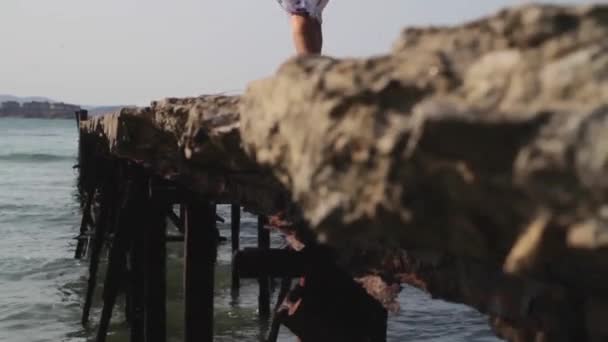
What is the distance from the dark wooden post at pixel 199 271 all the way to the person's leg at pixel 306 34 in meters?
1.17

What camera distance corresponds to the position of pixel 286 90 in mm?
1655

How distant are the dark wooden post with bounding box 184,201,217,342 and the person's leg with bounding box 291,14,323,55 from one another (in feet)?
3.85

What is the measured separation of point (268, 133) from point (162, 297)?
14.7 ft

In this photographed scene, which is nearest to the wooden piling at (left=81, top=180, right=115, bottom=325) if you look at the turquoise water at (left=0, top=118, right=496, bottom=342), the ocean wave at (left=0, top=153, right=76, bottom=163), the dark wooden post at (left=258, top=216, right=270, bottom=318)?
the turquoise water at (left=0, top=118, right=496, bottom=342)


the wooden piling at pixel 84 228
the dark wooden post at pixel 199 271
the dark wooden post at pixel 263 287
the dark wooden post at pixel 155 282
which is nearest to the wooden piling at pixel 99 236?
the dark wooden post at pixel 263 287

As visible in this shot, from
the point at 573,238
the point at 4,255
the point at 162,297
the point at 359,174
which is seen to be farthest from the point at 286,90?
the point at 4,255

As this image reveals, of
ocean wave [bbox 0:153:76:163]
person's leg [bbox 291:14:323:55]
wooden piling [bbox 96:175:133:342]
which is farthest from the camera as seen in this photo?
ocean wave [bbox 0:153:76:163]

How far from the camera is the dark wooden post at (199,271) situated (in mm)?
4828

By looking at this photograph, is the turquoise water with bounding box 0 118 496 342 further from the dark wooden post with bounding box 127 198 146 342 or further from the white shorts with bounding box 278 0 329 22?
the white shorts with bounding box 278 0 329 22

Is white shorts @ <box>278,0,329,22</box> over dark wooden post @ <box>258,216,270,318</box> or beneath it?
over

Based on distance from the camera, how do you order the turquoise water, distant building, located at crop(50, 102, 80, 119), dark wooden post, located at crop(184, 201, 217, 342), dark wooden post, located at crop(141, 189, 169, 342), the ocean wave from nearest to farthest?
dark wooden post, located at crop(184, 201, 217, 342) → dark wooden post, located at crop(141, 189, 169, 342) → the turquoise water → the ocean wave → distant building, located at crop(50, 102, 80, 119)

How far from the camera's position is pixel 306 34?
455 centimetres

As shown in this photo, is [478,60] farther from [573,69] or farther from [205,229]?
[205,229]

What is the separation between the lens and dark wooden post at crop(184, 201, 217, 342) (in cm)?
483
